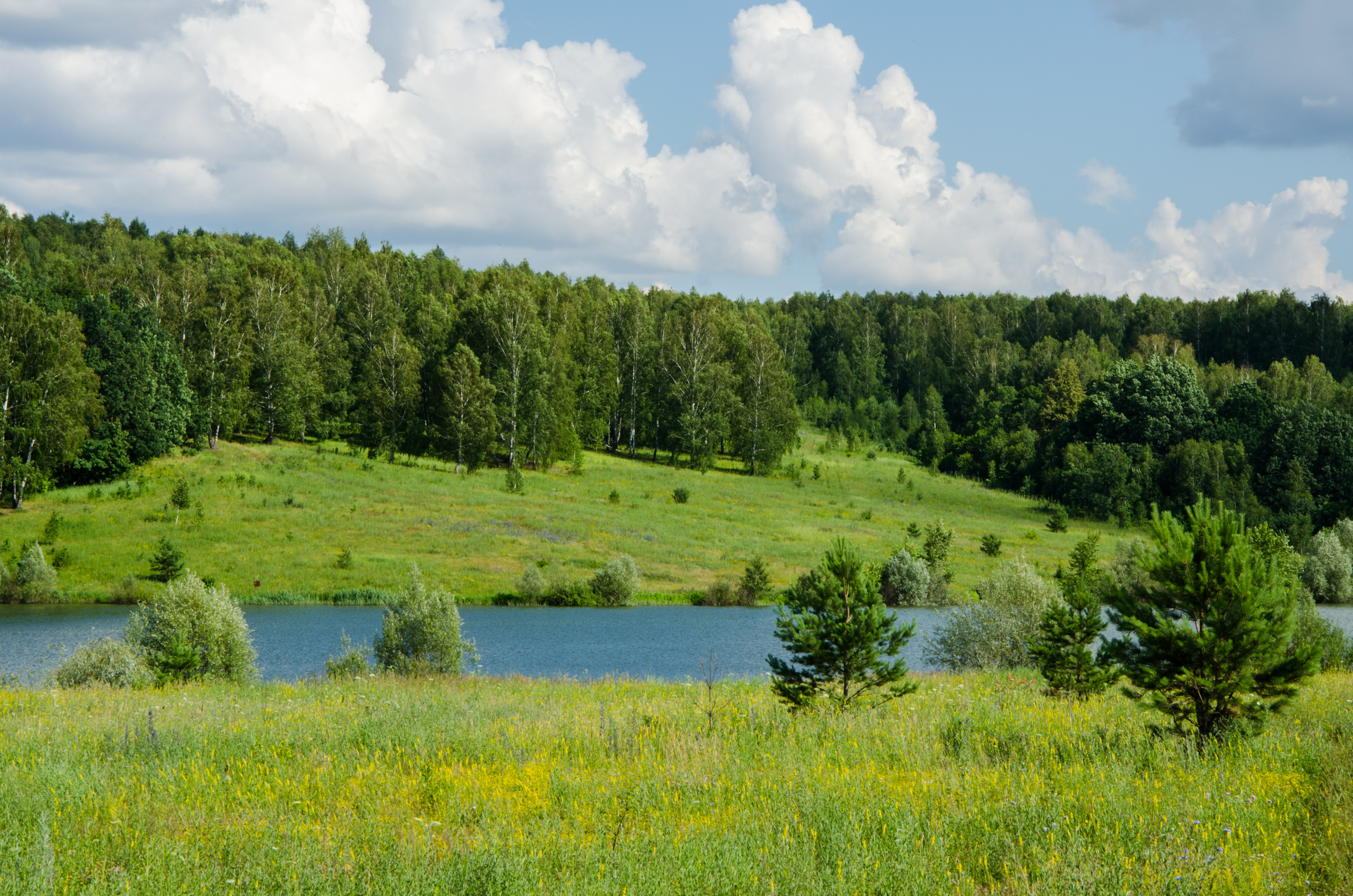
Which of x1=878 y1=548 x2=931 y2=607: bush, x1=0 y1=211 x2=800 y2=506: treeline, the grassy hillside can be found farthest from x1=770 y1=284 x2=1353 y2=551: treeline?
x1=878 y1=548 x2=931 y2=607: bush

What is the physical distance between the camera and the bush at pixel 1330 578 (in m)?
56.0

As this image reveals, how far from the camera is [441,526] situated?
54.6 metres

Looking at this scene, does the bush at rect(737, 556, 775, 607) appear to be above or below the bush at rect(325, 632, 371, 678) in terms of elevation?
below

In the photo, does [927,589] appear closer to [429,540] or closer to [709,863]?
[429,540]

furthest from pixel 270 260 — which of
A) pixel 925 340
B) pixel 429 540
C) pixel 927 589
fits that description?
pixel 925 340

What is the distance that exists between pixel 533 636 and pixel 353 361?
57.1 metres

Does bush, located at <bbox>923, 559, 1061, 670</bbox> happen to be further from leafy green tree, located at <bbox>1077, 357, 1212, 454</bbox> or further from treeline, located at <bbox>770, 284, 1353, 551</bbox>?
leafy green tree, located at <bbox>1077, 357, 1212, 454</bbox>

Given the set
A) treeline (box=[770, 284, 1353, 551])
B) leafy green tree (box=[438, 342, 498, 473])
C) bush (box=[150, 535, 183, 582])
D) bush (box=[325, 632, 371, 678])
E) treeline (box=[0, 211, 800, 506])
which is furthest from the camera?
treeline (box=[770, 284, 1353, 551])

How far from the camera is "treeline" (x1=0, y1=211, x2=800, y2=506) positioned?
5472 centimetres

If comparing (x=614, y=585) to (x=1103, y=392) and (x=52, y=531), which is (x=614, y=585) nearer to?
(x=52, y=531)

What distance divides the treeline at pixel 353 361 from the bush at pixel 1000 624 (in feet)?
167

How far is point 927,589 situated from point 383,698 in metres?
40.0

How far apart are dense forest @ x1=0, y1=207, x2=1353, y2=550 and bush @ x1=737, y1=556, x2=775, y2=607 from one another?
31787mm

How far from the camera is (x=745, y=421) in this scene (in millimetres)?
88812
